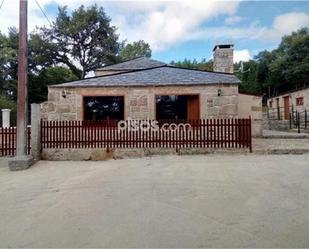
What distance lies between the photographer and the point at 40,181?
8.27 m

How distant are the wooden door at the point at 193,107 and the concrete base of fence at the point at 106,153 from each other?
170 inches

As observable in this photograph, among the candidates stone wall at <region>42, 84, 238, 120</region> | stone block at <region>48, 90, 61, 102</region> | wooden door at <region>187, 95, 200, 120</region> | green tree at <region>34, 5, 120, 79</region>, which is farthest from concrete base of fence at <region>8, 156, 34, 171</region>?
green tree at <region>34, 5, 120, 79</region>

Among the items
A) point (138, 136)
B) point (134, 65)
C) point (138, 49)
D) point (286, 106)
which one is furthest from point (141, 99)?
point (138, 49)

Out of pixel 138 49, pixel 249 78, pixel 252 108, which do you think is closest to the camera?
pixel 252 108

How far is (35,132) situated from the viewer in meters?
11.4

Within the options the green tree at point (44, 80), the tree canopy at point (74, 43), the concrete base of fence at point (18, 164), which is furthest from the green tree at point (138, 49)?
the concrete base of fence at point (18, 164)

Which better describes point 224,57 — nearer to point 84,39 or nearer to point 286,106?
point 286,106

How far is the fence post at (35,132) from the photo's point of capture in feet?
37.2

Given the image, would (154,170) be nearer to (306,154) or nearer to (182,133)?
(182,133)

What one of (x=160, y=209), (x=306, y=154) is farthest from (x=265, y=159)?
(x=160, y=209)

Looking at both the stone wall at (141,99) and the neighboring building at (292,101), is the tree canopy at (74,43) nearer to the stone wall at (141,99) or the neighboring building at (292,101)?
the neighboring building at (292,101)

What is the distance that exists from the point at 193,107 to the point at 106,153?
19.3ft

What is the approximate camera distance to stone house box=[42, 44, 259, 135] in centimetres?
1578

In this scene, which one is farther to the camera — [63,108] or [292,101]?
[292,101]
